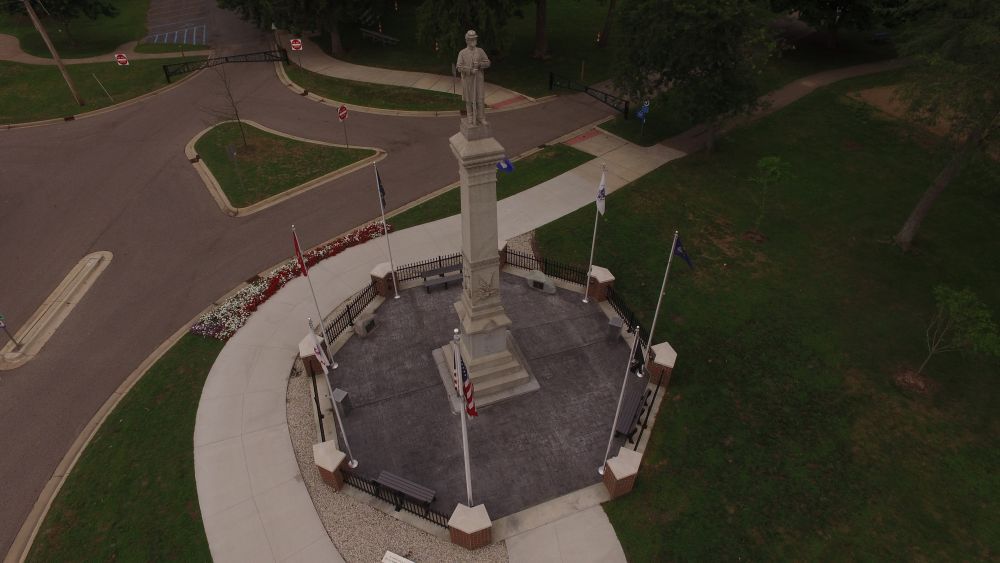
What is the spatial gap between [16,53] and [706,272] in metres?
56.1

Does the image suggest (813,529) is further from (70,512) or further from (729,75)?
(729,75)

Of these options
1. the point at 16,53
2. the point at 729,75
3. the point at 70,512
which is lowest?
the point at 70,512

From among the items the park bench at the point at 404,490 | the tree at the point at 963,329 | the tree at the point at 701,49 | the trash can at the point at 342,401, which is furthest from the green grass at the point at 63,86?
the tree at the point at 963,329

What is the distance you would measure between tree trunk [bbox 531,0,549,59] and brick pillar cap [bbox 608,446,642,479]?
3480cm

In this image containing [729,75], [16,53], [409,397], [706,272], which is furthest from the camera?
[16,53]

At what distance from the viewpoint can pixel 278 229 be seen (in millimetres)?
24703

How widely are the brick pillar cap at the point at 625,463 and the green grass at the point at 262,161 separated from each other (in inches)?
836

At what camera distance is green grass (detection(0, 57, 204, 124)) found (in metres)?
35.8

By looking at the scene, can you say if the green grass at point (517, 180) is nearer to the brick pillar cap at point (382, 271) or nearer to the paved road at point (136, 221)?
the paved road at point (136, 221)

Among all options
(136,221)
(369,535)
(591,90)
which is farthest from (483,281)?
(591,90)

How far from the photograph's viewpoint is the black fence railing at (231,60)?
133 feet

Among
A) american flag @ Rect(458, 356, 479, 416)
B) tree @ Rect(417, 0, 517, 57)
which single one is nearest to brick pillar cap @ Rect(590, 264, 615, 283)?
american flag @ Rect(458, 356, 479, 416)

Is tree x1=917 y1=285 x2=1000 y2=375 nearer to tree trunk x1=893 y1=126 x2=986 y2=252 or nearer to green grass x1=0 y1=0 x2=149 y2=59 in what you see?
tree trunk x1=893 y1=126 x2=986 y2=252

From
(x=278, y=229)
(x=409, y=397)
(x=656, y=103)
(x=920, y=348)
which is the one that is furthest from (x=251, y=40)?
(x=920, y=348)
